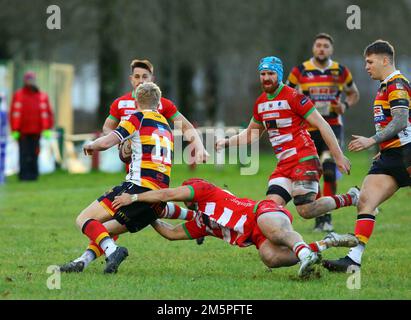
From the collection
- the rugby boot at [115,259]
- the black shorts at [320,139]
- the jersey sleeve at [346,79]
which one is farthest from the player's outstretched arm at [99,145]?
the jersey sleeve at [346,79]

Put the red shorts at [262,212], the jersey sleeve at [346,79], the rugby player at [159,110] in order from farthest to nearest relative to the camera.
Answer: the jersey sleeve at [346,79], the rugby player at [159,110], the red shorts at [262,212]

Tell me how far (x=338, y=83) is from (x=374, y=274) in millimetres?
4660

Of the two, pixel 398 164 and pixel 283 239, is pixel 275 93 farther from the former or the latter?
pixel 283 239

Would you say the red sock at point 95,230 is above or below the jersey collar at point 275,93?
below

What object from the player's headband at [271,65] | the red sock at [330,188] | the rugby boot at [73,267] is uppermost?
the player's headband at [271,65]

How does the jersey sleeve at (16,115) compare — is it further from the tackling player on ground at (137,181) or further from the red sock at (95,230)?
the red sock at (95,230)

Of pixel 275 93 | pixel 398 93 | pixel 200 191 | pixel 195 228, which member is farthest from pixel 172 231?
pixel 398 93

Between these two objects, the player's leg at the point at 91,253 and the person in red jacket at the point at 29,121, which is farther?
the person in red jacket at the point at 29,121

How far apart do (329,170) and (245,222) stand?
4617 millimetres

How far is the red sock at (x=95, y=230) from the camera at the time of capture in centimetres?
922

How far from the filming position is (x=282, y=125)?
10.2m

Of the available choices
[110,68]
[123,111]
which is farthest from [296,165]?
[110,68]

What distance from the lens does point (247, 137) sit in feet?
35.0

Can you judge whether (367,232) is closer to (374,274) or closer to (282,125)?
(374,274)
